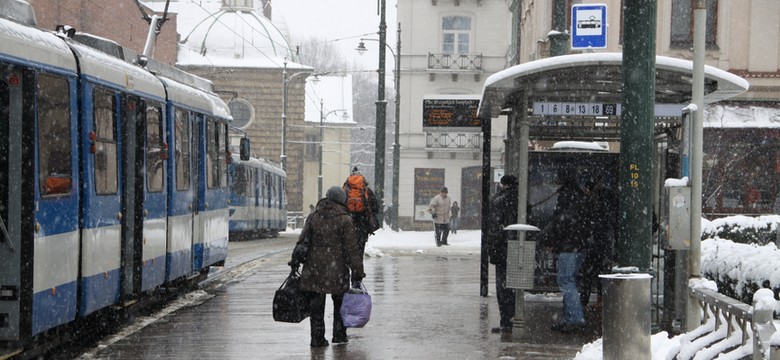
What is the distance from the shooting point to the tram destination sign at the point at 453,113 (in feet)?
58.7

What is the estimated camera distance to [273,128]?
77375 mm

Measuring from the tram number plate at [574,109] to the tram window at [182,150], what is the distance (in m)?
4.83

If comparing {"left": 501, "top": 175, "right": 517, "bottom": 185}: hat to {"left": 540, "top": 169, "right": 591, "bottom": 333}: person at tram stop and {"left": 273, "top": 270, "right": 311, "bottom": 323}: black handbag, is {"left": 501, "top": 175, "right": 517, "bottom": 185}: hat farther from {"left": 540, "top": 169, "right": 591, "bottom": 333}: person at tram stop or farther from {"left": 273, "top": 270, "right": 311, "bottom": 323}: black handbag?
{"left": 273, "top": 270, "right": 311, "bottom": 323}: black handbag

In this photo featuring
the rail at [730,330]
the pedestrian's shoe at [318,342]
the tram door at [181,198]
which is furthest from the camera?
the tram door at [181,198]

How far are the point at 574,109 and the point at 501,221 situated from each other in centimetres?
138

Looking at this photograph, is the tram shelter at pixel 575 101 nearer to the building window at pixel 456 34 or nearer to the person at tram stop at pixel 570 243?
the person at tram stop at pixel 570 243

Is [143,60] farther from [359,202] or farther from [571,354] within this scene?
[571,354]

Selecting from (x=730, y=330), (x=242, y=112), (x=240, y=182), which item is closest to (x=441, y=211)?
(x=240, y=182)

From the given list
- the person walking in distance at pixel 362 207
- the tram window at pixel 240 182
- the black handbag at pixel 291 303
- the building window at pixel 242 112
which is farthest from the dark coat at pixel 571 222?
the building window at pixel 242 112

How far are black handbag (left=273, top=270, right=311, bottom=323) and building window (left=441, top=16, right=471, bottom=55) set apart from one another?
144 feet

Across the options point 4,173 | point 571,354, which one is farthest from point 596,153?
point 4,173

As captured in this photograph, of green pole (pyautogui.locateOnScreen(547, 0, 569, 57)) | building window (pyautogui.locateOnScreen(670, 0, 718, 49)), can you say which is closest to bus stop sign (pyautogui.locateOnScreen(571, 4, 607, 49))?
green pole (pyautogui.locateOnScreen(547, 0, 569, 57))

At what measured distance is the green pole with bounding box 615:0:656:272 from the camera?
913 cm

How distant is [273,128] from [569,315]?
65.5 metres
